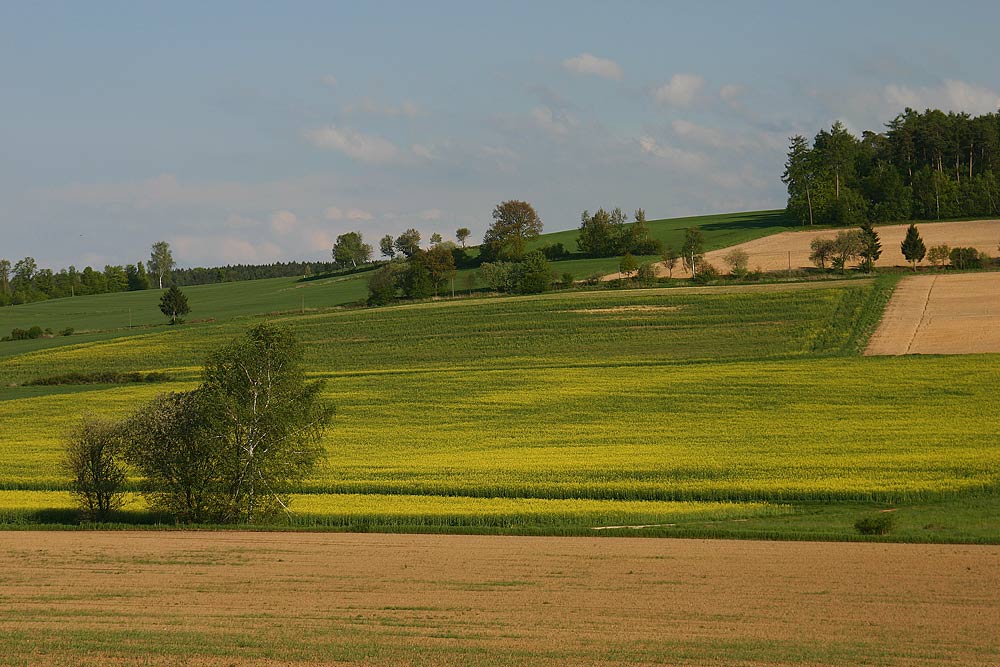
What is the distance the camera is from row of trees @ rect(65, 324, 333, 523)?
115 ft

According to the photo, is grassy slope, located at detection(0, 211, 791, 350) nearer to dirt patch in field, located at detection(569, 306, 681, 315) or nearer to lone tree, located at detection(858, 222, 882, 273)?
lone tree, located at detection(858, 222, 882, 273)

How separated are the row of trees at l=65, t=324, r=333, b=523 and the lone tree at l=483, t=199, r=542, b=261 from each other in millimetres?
91775

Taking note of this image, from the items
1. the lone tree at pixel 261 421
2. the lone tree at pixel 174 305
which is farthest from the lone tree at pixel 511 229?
the lone tree at pixel 261 421

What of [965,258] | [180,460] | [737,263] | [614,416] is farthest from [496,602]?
[737,263]

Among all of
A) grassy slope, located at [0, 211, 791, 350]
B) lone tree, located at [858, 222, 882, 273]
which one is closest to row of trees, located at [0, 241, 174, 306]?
grassy slope, located at [0, 211, 791, 350]

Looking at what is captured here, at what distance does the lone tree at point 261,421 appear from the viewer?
116 feet

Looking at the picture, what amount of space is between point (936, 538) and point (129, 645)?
19.1m

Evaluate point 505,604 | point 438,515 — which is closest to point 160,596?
point 505,604

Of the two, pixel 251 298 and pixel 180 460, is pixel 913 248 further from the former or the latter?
pixel 251 298

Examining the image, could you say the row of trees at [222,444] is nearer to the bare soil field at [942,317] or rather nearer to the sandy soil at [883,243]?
the bare soil field at [942,317]

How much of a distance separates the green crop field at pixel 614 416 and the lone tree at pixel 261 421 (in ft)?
4.41

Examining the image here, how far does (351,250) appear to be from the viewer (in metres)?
186

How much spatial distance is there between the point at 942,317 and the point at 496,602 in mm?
56803

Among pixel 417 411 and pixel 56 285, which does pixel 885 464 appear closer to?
pixel 417 411
